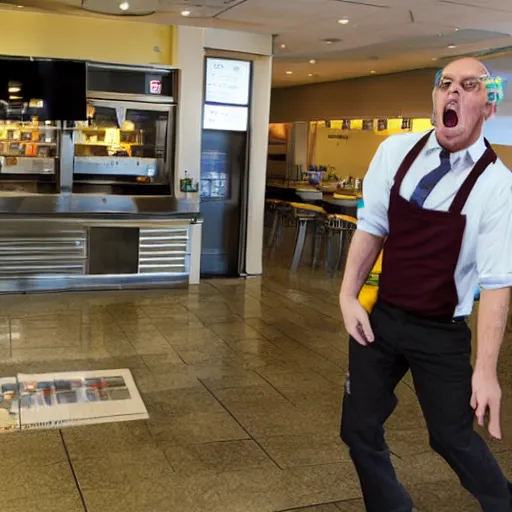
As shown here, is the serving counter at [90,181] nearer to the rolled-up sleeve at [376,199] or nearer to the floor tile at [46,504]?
the floor tile at [46,504]

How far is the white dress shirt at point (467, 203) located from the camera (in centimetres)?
205

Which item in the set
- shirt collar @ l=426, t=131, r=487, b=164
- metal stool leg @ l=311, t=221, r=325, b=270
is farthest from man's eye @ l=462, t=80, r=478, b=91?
metal stool leg @ l=311, t=221, r=325, b=270

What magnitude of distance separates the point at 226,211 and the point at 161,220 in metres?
1.22

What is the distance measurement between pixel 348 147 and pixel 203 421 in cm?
1192

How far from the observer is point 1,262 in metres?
6.70

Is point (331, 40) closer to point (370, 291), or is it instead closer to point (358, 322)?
point (370, 291)

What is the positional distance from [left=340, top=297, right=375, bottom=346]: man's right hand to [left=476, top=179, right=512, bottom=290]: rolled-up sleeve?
1.35 feet

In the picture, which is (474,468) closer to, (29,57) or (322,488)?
(322,488)

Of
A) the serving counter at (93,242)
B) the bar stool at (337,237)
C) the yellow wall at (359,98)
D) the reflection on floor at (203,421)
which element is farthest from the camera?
the yellow wall at (359,98)

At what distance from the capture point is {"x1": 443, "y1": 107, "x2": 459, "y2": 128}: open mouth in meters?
2.11

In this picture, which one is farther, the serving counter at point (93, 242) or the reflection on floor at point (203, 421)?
the serving counter at point (93, 242)

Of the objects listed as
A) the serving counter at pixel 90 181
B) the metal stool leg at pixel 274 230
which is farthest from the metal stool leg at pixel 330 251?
the serving counter at pixel 90 181

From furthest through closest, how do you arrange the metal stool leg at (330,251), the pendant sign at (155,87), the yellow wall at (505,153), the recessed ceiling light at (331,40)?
1. the yellow wall at (505,153)
2. the metal stool leg at (330,251)
3. the recessed ceiling light at (331,40)
4. the pendant sign at (155,87)

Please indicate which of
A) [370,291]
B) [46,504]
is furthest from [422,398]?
[46,504]
